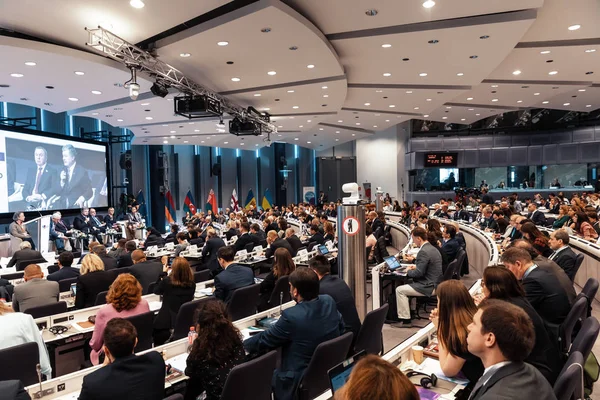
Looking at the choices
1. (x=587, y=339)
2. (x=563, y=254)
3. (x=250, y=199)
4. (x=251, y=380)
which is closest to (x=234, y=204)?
(x=250, y=199)

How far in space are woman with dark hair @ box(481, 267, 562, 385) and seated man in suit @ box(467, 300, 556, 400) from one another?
74cm

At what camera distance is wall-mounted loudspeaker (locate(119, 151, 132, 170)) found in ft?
57.1

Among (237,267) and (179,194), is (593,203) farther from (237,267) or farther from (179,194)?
(179,194)

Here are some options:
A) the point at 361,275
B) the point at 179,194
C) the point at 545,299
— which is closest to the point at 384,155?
the point at 179,194

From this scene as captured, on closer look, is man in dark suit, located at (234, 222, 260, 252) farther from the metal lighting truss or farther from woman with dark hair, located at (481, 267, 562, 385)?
woman with dark hair, located at (481, 267, 562, 385)

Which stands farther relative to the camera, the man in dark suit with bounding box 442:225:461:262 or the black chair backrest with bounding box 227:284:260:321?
the man in dark suit with bounding box 442:225:461:262

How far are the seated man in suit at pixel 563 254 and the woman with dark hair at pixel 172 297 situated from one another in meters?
4.30

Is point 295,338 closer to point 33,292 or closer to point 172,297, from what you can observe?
point 172,297

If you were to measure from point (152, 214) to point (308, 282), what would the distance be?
56.3 feet

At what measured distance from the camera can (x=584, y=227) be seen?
8.12 metres

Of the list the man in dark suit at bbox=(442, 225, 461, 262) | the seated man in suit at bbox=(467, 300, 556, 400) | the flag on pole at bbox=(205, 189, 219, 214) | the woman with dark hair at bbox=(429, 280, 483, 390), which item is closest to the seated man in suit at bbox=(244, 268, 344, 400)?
the woman with dark hair at bbox=(429, 280, 483, 390)

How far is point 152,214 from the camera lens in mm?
19297

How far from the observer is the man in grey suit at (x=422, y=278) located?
20.0 feet

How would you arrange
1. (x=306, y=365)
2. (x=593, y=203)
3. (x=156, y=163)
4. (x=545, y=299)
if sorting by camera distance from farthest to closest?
1. (x=156, y=163)
2. (x=593, y=203)
3. (x=545, y=299)
4. (x=306, y=365)
